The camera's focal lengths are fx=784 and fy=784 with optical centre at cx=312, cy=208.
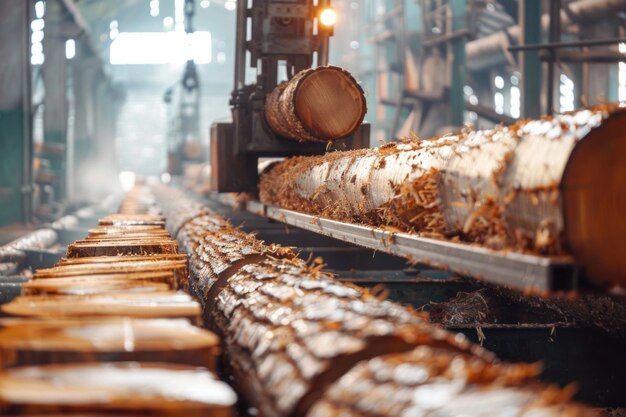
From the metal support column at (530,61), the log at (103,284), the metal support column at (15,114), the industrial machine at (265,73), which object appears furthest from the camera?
the metal support column at (530,61)

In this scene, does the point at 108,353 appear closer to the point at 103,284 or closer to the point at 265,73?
the point at 103,284

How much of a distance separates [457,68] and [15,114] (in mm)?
8719

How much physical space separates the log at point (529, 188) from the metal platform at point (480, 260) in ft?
0.29

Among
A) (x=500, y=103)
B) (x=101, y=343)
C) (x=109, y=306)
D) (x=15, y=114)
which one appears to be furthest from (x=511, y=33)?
(x=101, y=343)

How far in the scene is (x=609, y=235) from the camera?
8.73 ft

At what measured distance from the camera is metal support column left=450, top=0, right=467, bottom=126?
618 inches

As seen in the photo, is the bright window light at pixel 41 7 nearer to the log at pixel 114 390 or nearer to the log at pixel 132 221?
the log at pixel 132 221

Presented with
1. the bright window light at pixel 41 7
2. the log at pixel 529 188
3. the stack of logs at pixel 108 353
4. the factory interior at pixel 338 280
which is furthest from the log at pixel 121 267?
the bright window light at pixel 41 7

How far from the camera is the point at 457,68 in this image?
15969 millimetres

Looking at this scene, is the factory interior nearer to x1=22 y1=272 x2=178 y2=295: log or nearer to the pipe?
x1=22 y1=272 x2=178 y2=295: log

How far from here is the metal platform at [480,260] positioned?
2.51 metres

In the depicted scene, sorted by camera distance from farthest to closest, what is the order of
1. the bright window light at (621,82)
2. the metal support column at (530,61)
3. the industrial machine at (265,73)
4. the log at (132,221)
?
the bright window light at (621,82) < the metal support column at (530,61) < the industrial machine at (265,73) < the log at (132,221)

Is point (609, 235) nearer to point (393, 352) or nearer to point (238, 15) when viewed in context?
point (393, 352)

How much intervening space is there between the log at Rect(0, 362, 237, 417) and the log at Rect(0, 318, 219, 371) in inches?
1.3
